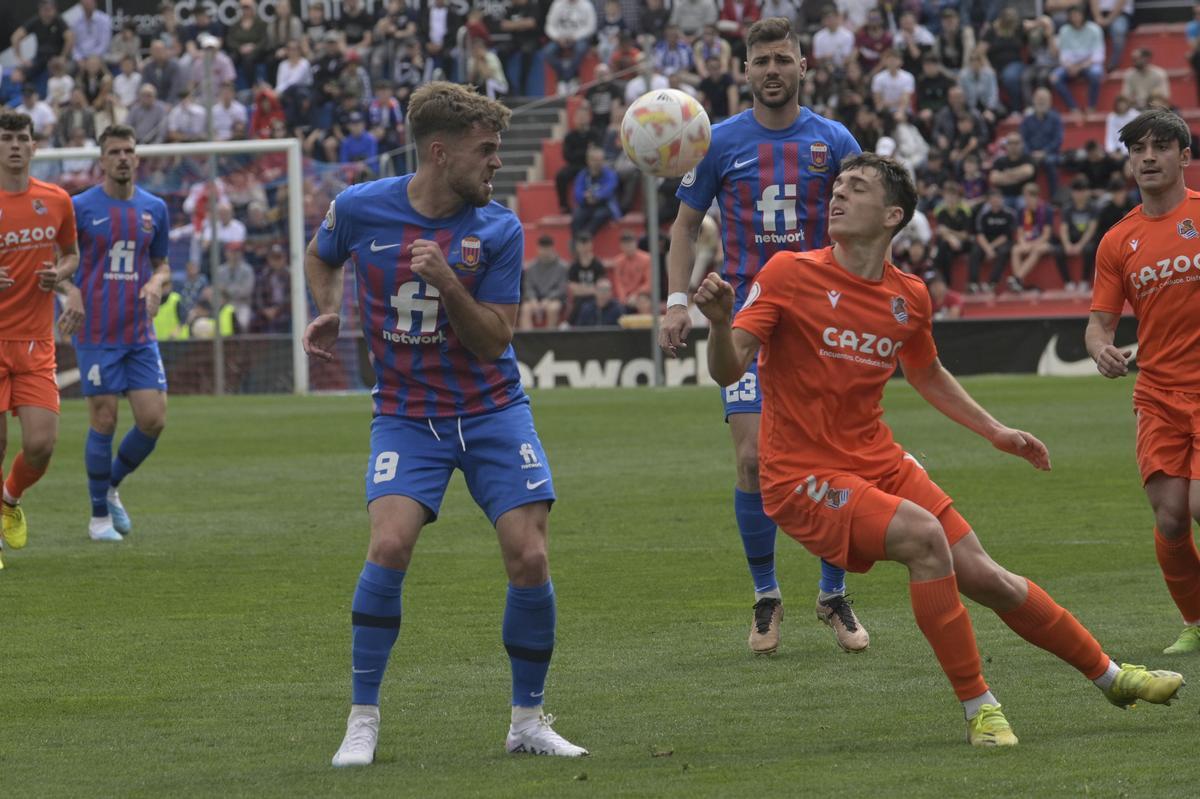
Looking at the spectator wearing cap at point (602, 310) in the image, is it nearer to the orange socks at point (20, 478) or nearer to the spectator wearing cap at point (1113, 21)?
the spectator wearing cap at point (1113, 21)

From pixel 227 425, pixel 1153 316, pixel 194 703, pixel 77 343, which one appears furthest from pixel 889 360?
pixel 227 425

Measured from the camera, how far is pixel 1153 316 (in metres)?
7.59

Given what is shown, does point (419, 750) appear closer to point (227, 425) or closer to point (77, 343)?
point (77, 343)

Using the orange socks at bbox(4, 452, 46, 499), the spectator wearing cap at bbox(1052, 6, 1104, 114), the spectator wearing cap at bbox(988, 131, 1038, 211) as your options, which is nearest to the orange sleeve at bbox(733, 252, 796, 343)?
the orange socks at bbox(4, 452, 46, 499)

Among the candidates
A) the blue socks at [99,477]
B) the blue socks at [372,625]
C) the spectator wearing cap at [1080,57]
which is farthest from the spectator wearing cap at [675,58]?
the blue socks at [372,625]

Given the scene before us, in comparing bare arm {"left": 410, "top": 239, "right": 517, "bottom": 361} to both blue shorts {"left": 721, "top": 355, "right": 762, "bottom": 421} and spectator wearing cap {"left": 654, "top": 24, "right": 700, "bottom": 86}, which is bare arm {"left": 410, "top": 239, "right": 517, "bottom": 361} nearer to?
blue shorts {"left": 721, "top": 355, "right": 762, "bottom": 421}

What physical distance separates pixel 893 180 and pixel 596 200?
71.0 ft

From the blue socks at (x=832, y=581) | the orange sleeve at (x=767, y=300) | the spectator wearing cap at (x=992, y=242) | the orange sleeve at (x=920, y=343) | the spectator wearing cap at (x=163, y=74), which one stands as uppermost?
the orange sleeve at (x=767, y=300)

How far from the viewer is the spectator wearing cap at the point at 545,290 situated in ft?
86.7

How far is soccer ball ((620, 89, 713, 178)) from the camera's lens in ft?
25.0

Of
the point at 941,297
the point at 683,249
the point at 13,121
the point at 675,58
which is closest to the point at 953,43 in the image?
the point at 675,58

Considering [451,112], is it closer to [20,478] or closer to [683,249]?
[683,249]

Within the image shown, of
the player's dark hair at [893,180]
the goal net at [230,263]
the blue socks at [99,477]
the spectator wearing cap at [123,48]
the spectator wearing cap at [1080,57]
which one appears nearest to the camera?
the player's dark hair at [893,180]

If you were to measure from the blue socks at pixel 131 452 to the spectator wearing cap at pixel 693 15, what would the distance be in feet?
60.9
